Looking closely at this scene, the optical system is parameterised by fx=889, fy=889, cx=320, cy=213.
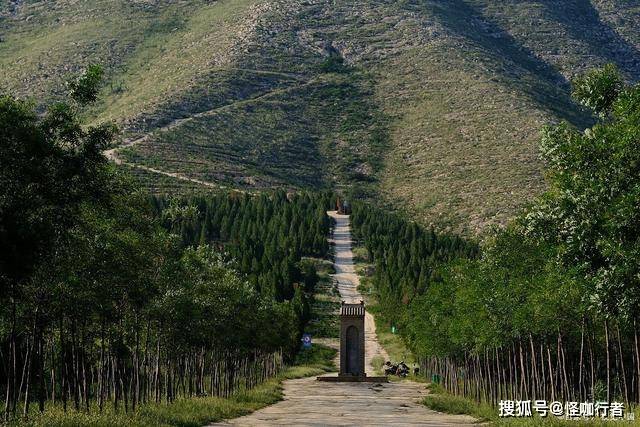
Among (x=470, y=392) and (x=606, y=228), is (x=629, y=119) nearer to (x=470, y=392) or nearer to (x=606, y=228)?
(x=606, y=228)

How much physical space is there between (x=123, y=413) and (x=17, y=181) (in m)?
15.4

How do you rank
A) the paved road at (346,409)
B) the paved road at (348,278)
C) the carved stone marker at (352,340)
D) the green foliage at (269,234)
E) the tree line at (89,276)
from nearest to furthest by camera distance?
the tree line at (89,276), the paved road at (346,409), the carved stone marker at (352,340), the paved road at (348,278), the green foliage at (269,234)

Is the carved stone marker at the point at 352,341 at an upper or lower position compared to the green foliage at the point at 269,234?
lower

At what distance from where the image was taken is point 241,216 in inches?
6255

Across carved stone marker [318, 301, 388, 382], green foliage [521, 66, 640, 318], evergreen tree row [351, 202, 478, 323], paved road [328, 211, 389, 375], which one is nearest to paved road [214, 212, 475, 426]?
carved stone marker [318, 301, 388, 382]

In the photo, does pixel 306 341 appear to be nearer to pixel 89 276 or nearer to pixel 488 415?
pixel 488 415

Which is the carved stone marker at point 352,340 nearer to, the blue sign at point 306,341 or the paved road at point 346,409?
the paved road at point 346,409

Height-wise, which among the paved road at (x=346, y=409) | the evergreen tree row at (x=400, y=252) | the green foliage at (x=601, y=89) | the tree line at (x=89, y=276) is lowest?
the paved road at (x=346, y=409)

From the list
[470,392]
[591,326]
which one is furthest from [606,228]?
[470,392]

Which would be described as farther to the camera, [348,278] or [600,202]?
[348,278]

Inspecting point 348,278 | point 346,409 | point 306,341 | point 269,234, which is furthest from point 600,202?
point 269,234

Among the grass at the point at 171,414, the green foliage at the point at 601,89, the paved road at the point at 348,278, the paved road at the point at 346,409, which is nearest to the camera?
the green foliage at the point at 601,89

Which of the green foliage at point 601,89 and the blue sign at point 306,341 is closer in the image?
the green foliage at point 601,89

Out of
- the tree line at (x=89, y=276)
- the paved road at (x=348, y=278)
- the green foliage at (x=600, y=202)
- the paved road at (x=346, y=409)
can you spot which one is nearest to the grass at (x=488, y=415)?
the paved road at (x=346, y=409)
